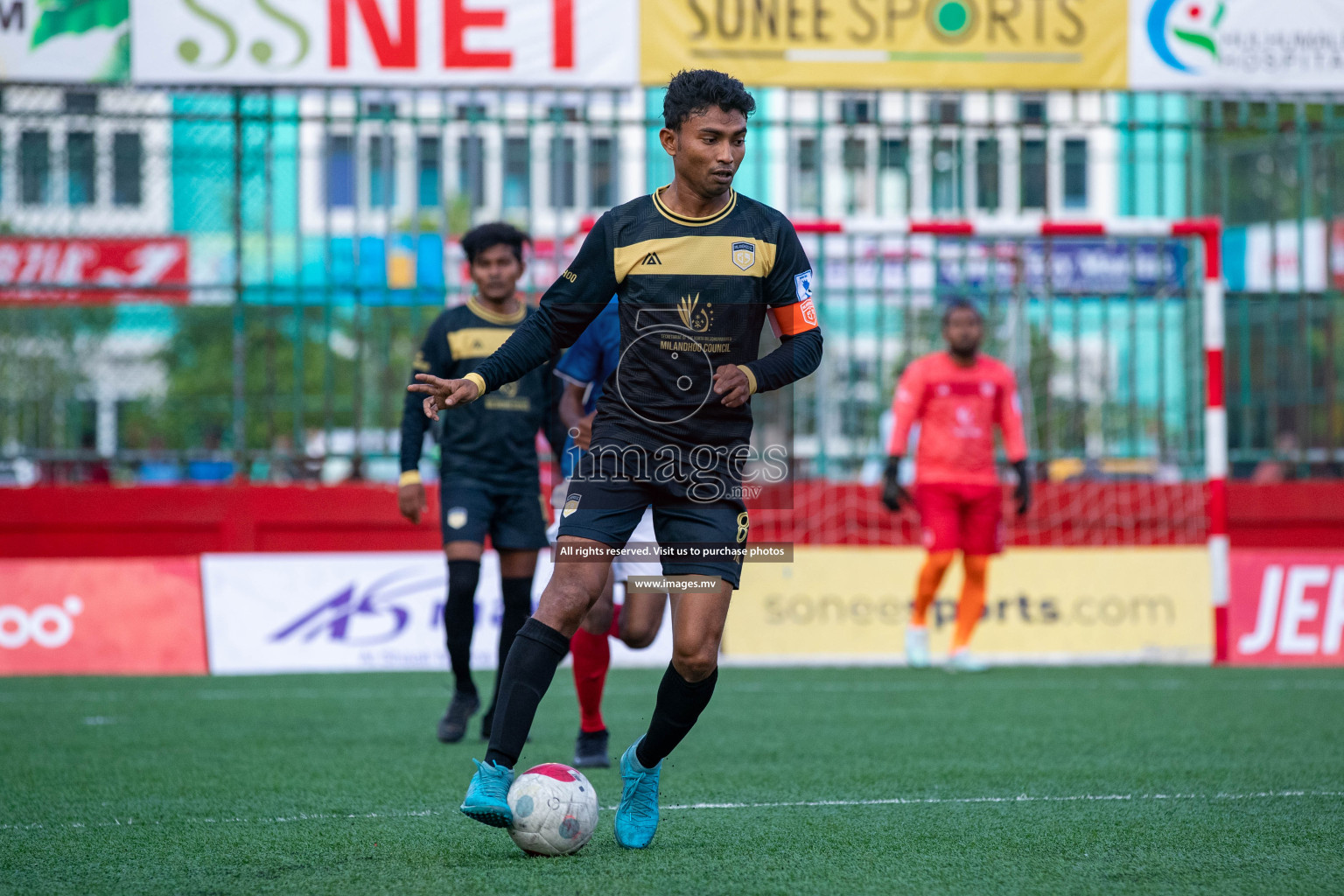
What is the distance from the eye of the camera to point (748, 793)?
16.3 feet

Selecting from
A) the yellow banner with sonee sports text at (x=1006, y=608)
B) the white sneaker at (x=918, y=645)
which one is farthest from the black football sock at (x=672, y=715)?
the yellow banner with sonee sports text at (x=1006, y=608)

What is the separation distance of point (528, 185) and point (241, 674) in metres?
4.06

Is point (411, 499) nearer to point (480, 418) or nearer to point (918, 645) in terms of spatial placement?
point (480, 418)

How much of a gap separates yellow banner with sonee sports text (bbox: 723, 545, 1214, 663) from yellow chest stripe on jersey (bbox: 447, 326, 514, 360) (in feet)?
12.7

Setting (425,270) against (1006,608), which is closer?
(1006,608)

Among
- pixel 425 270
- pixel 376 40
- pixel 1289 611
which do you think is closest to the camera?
pixel 1289 611

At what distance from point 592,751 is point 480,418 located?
1654 millimetres

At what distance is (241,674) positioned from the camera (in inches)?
378

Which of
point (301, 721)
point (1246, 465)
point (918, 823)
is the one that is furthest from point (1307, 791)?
point (1246, 465)

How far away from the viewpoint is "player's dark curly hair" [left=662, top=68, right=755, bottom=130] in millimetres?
3945

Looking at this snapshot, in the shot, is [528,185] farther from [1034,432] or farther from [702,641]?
[702,641]

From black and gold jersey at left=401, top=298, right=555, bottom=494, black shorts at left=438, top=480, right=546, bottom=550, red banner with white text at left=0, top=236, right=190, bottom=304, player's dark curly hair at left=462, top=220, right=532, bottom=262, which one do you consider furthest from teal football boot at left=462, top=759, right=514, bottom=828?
red banner with white text at left=0, top=236, right=190, bottom=304

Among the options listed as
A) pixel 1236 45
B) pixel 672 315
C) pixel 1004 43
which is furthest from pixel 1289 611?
pixel 672 315

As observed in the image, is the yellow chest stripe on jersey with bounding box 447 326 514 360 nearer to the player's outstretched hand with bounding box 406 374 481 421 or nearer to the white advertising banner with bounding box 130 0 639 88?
the player's outstretched hand with bounding box 406 374 481 421
